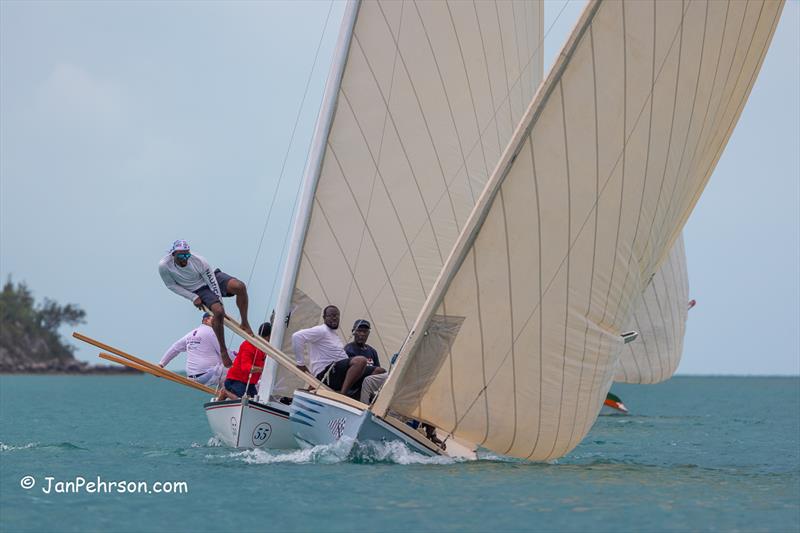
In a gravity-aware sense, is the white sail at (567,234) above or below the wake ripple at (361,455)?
above

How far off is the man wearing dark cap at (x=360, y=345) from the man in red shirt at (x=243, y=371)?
261 cm

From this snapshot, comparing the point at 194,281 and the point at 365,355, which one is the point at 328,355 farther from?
the point at 194,281

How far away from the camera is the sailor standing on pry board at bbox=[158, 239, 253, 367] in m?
19.2

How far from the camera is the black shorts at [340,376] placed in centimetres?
1909

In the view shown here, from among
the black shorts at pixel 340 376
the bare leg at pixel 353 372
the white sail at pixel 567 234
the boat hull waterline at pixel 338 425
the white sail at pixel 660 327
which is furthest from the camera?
the white sail at pixel 660 327

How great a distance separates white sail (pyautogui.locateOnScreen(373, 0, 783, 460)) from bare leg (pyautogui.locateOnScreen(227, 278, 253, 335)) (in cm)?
336

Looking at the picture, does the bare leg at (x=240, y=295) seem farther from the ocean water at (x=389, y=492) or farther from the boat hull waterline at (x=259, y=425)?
the ocean water at (x=389, y=492)

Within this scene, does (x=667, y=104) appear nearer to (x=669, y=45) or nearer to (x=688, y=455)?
(x=669, y=45)

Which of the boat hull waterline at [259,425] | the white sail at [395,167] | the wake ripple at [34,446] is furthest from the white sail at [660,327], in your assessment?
the boat hull waterline at [259,425]

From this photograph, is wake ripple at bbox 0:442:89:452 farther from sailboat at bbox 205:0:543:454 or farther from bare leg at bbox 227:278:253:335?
bare leg at bbox 227:278:253:335

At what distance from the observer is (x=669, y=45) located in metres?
17.2

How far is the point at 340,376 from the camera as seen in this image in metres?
19.2

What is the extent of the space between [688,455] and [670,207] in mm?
8223

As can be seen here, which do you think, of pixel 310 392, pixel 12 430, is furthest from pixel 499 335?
pixel 12 430
